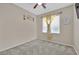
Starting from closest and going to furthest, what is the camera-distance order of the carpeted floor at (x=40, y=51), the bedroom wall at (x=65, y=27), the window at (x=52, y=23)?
the carpeted floor at (x=40, y=51) → the bedroom wall at (x=65, y=27) → the window at (x=52, y=23)

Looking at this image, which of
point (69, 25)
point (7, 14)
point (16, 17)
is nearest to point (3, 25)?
point (7, 14)

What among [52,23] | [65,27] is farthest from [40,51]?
[52,23]

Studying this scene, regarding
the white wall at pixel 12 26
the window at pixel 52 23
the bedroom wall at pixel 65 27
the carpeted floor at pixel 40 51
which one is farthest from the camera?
the window at pixel 52 23

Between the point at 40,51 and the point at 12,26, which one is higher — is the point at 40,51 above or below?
below

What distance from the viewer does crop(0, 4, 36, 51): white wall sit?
3.41 metres

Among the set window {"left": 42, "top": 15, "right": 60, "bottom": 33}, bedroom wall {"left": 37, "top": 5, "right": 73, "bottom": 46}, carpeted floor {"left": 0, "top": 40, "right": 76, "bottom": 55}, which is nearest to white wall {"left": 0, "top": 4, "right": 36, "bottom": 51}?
carpeted floor {"left": 0, "top": 40, "right": 76, "bottom": 55}

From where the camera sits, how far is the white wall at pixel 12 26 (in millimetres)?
3412

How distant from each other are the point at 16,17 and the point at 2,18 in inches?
37.4

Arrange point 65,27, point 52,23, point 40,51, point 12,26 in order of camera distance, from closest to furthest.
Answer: point 40,51 < point 12,26 < point 65,27 < point 52,23

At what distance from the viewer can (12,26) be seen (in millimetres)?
3955

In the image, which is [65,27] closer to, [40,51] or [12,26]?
[40,51]

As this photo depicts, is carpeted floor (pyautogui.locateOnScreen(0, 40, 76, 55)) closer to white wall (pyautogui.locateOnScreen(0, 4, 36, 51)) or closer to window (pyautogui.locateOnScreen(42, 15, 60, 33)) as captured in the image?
white wall (pyautogui.locateOnScreen(0, 4, 36, 51))

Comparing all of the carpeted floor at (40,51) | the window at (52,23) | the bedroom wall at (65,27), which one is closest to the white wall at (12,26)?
the carpeted floor at (40,51)

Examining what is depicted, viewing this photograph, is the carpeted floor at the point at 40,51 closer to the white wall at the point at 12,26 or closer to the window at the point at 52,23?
the white wall at the point at 12,26
